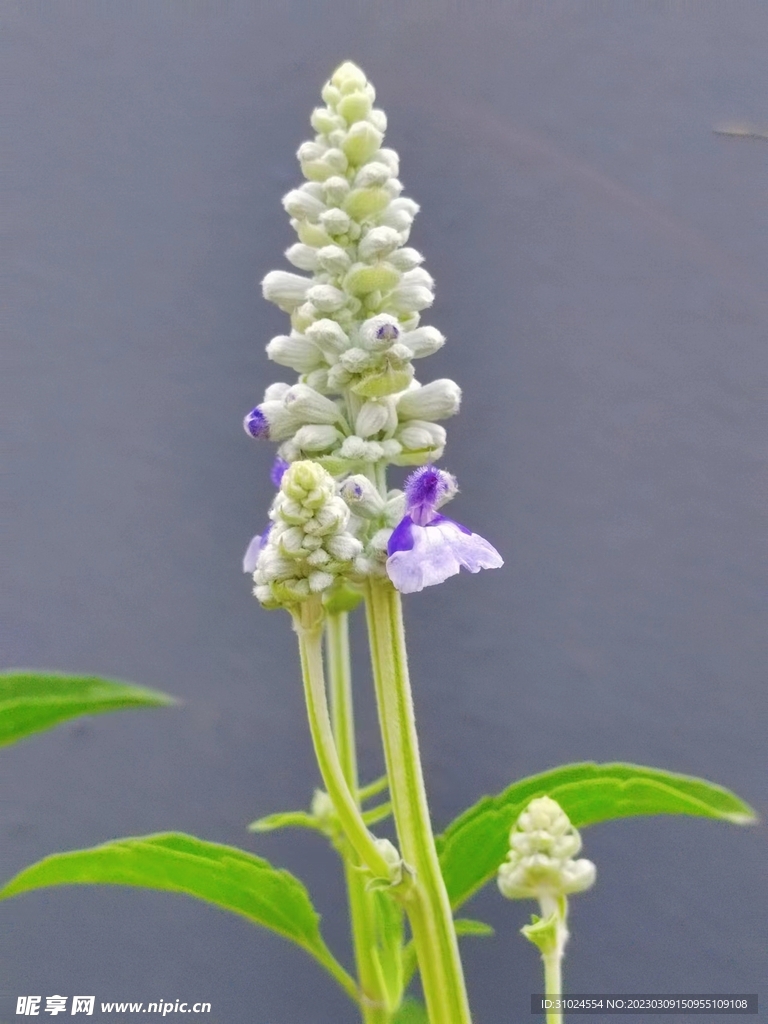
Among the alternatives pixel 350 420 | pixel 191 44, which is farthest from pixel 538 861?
pixel 191 44

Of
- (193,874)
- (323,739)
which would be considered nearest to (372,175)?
(323,739)

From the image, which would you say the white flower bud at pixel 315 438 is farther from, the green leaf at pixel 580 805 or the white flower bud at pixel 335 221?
the green leaf at pixel 580 805

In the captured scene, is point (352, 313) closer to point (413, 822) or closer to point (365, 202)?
point (365, 202)

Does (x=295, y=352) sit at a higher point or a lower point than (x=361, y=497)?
higher

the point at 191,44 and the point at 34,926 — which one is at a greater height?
the point at 191,44

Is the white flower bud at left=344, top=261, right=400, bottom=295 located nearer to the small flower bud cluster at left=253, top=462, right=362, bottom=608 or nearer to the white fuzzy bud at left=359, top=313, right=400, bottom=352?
the white fuzzy bud at left=359, top=313, right=400, bottom=352

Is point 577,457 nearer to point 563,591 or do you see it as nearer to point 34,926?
point 563,591

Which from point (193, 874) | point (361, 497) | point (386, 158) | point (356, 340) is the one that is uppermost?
point (386, 158)

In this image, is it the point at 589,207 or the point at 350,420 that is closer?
the point at 350,420
